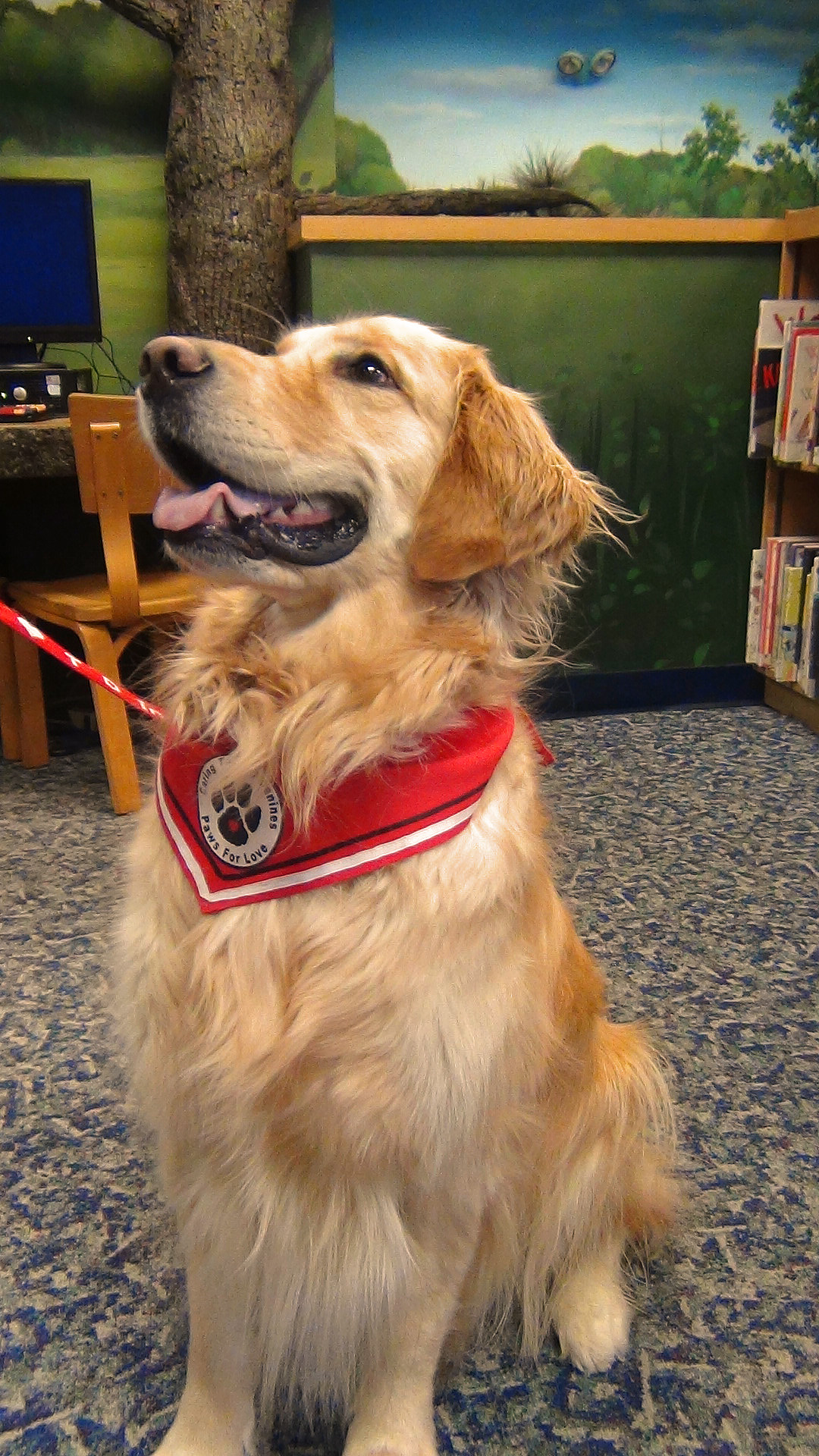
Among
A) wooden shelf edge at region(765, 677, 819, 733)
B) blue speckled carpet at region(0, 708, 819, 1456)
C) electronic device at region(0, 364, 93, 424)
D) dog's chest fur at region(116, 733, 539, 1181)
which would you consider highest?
electronic device at region(0, 364, 93, 424)

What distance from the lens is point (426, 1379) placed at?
1.12 m

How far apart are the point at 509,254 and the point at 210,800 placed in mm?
2669

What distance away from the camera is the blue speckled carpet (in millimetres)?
1220

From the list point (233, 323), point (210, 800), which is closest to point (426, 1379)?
point (210, 800)

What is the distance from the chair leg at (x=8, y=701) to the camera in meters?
3.15

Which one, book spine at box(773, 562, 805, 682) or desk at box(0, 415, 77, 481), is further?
book spine at box(773, 562, 805, 682)

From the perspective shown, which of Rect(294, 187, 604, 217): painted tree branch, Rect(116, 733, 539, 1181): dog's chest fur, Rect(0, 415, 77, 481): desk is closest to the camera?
Rect(116, 733, 539, 1181): dog's chest fur

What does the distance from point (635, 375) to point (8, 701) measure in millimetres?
2163

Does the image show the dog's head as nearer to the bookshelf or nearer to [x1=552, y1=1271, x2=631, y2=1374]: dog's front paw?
[x1=552, y1=1271, x2=631, y2=1374]: dog's front paw

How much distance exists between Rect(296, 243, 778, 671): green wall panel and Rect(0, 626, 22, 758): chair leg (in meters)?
1.31

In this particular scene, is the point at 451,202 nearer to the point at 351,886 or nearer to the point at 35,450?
the point at 35,450

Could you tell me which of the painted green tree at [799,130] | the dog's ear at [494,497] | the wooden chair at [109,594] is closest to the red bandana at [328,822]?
the dog's ear at [494,497]

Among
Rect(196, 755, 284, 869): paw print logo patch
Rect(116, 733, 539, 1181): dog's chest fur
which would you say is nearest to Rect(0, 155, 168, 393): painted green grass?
Rect(196, 755, 284, 869): paw print logo patch

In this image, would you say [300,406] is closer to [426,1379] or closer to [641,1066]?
[641,1066]
